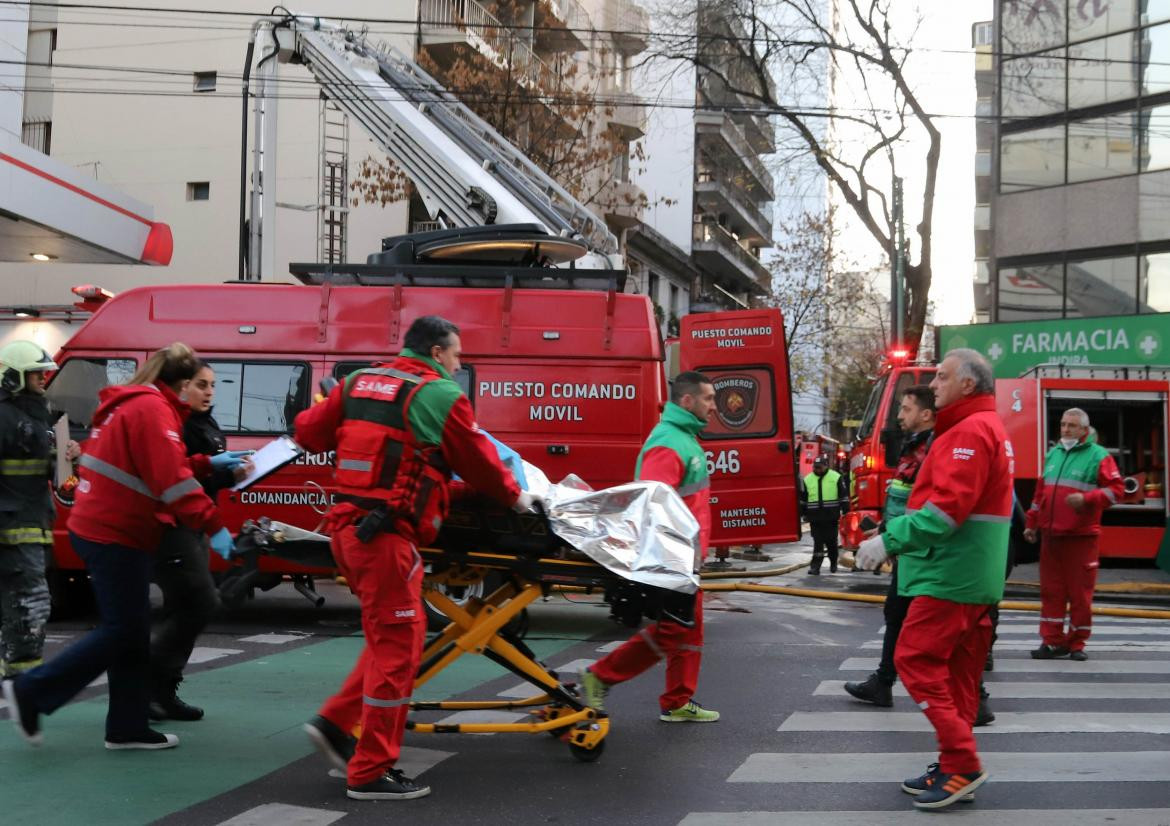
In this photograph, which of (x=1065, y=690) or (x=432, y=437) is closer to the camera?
(x=432, y=437)

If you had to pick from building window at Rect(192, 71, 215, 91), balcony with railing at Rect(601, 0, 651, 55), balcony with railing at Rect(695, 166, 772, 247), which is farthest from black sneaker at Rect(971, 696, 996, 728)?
balcony with railing at Rect(695, 166, 772, 247)

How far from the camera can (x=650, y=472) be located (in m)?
6.64

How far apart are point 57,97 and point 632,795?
28.8 m

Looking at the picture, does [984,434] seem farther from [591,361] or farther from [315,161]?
[315,161]

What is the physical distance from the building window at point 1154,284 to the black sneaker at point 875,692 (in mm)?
19133

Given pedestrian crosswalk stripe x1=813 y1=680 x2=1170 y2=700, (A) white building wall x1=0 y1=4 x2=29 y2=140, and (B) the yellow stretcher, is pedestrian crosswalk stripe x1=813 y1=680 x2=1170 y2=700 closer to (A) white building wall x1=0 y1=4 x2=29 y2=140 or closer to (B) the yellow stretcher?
(B) the yellow stretcher

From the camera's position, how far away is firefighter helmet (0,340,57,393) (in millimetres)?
7172

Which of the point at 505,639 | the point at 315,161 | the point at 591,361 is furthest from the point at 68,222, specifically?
the point at 505,639

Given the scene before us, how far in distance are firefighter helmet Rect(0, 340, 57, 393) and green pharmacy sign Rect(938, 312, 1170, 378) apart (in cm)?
1976

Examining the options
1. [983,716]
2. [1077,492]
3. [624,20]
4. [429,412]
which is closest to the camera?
[429,412]

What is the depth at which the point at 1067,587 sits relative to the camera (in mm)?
9812

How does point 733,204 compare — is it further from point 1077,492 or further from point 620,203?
point 1077,492

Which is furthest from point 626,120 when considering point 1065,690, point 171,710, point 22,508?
point 171,710

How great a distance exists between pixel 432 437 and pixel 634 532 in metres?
1.04
